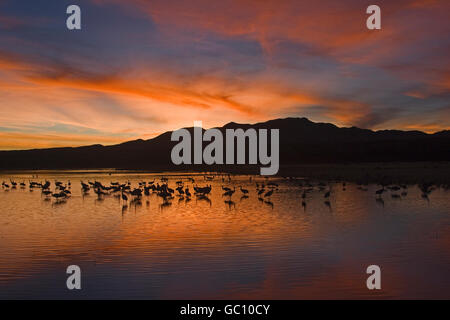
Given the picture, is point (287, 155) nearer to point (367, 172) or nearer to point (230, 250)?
point (367, 172)

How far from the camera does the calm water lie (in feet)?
37.6

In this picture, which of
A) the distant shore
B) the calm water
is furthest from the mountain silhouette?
the calm water

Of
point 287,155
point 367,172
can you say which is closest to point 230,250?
point 367,172

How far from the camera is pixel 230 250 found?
15.6m

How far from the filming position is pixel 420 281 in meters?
11.7

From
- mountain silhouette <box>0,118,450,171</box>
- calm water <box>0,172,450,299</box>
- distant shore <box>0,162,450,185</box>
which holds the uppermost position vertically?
mountain silhouette <box>0,118,450,171</box>

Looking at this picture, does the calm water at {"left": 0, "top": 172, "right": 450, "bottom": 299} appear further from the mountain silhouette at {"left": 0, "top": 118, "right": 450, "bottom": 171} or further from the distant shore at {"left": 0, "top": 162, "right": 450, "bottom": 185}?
the mountain silhouette at {"left": 0, "top": 118, "right": 450, "bottom": 171}

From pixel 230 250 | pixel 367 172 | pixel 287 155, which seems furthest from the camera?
pixel 287 155

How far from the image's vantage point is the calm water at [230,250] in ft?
37.6

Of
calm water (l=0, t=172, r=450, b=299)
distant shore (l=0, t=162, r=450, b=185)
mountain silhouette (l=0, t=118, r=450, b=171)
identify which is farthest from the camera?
mountain silhouette (l=0, t=118, r=450, b=171)

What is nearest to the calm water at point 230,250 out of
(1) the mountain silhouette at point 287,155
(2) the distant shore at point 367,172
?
(2) the distant shore at point 367,172

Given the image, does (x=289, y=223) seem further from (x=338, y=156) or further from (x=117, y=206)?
(x=338, y=156)

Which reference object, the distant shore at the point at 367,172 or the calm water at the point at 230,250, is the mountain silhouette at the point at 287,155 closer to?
the distant shore at the point at 367,172
